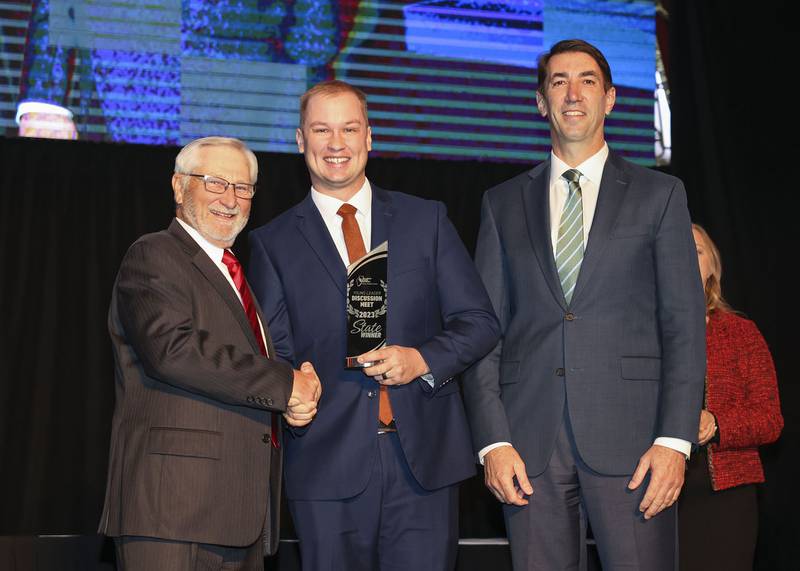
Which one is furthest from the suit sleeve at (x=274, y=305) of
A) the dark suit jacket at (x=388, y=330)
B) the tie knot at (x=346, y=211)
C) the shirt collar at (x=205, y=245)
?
the tie knot at (x=346, y=211)

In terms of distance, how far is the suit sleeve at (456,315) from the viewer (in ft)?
8.34

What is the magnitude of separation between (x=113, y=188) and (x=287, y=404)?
3081 millimetres

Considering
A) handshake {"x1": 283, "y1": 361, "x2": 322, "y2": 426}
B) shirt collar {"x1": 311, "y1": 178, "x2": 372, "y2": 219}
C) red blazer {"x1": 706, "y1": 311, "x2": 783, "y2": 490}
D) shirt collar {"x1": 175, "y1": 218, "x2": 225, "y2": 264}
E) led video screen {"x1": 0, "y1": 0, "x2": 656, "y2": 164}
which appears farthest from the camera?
led video screen {"x1": 0, "y1": 0, "x2": 656, "y2": 164}

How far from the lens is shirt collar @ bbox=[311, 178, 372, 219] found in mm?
2762

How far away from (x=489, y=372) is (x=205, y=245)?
89cm

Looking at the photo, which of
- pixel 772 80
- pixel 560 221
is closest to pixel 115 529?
pixel 560 221

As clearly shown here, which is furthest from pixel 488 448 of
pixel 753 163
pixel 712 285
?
pixel 753 163

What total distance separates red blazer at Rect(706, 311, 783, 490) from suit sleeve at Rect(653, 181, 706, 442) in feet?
3.12

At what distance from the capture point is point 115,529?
2314 mm

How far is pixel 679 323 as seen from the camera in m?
2.48

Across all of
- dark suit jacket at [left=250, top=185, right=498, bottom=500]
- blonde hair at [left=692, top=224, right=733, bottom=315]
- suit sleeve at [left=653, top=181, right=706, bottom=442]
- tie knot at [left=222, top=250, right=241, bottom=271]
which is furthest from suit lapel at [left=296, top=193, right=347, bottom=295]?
blonde hair at [left=692, top=224, right=733, bottom=315]

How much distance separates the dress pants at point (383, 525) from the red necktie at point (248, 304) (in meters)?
0.23

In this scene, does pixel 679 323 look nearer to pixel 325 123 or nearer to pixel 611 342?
pixel 611 342

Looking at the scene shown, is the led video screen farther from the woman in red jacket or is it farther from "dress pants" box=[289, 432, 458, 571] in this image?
"dress pants" box=[289, 432, 458, 571]
